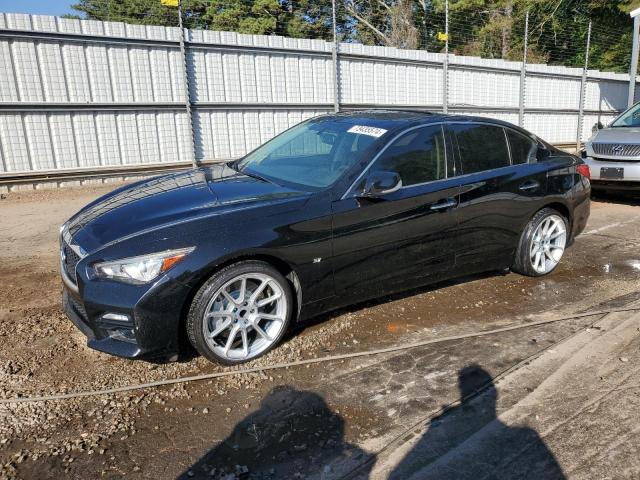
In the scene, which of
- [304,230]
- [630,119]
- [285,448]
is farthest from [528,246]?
[630,119]

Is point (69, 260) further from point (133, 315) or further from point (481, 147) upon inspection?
point (481, 147)

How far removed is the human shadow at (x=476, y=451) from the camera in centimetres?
246

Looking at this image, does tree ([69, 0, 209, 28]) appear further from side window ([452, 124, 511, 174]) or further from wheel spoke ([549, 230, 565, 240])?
wheel spoke ([549, 230, 565, 240])

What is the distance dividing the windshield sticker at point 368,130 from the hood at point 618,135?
5.91m

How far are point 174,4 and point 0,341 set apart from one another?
7.41 metres

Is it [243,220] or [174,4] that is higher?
[174,4]

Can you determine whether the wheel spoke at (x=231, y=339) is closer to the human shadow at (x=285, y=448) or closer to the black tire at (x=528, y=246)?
the human shadow at (x=285, y=448)

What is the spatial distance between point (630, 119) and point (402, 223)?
24.6ft

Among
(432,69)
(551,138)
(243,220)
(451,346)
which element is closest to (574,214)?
(451,346)

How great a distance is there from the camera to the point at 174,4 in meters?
9.25

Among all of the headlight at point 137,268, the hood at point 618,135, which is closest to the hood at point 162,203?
the headlight at point 137,268

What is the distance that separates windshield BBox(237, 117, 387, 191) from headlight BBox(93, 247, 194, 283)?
1.20 meters

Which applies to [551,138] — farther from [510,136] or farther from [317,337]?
[317,337]

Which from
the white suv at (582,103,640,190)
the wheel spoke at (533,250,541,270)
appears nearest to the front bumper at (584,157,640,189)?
the white suv at (582,103,640,190)
